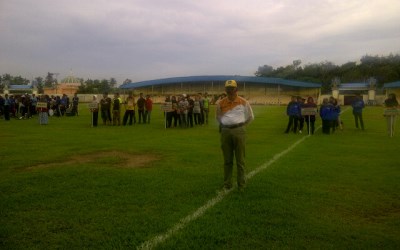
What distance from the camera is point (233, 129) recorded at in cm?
771

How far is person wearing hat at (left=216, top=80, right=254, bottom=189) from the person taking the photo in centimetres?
765

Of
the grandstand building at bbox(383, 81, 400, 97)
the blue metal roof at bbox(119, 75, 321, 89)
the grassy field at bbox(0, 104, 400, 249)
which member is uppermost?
the blue metal roof at bbox(119, 75, 321, 89)

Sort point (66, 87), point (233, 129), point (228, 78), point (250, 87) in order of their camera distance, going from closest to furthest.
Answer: point (233, 129) → point (228, 78) → point (250, 87) → point (66, 87)

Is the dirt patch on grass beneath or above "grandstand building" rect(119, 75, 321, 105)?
beneath

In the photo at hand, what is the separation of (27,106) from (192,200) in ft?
83.6

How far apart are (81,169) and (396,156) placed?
28.4 feet

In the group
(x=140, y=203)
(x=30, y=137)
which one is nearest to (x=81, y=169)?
(x=140, y=203)

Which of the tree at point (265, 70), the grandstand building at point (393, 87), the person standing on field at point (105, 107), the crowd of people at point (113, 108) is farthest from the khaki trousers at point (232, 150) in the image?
the tree at point (265, 70)

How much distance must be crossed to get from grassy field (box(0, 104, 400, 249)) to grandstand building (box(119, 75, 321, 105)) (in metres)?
65.1

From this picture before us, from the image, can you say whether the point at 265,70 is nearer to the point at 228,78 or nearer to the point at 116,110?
the point at 228,78

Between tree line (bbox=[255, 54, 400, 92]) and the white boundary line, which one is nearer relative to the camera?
the white boundary line

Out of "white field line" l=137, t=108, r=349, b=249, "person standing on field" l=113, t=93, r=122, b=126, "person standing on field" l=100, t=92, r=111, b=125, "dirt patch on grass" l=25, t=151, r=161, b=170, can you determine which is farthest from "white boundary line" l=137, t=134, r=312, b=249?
"person standing on field" l=100, t=92, r=111, b=125

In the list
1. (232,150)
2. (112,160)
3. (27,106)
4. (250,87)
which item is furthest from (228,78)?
(232,150)

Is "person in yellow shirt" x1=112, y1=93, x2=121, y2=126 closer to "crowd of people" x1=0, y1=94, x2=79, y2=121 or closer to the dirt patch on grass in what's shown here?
"crowd of people" x1=0, y1=94, x2=79, y2=121
